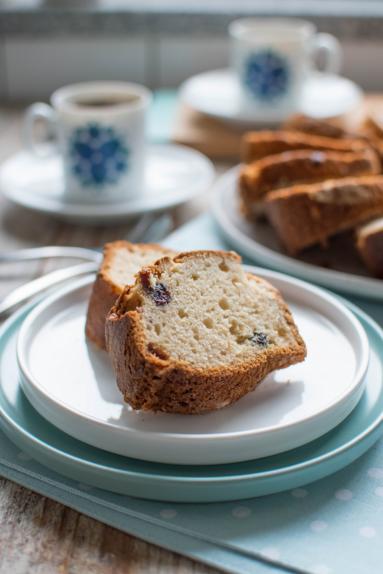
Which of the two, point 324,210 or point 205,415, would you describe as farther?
point 324,210

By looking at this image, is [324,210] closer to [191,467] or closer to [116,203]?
[116,203]

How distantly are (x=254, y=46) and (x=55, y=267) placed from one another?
87 centimetres

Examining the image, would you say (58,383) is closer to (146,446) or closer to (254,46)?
(146,446)

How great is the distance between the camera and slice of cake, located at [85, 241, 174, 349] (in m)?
1.08

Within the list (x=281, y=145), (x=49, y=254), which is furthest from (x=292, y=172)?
(x=49, y=254)

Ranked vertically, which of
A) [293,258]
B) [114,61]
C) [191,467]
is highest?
[191,467]

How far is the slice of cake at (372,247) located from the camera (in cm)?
138

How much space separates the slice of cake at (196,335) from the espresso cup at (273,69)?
1114mm

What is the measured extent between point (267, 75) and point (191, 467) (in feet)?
4.65

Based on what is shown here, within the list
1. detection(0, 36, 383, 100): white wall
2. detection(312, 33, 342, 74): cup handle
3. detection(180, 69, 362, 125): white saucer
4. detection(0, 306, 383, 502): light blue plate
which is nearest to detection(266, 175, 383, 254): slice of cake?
detection(0, 306, 383, 502): light blue plate

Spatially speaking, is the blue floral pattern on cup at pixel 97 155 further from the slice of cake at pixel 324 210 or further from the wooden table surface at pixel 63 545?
the wooden table surface at pixel 63 545

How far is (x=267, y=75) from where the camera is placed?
2092 millimetres

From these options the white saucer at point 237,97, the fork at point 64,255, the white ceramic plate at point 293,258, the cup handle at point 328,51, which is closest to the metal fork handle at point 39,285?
the fork at point 64,255

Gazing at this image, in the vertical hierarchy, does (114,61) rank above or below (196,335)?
below
